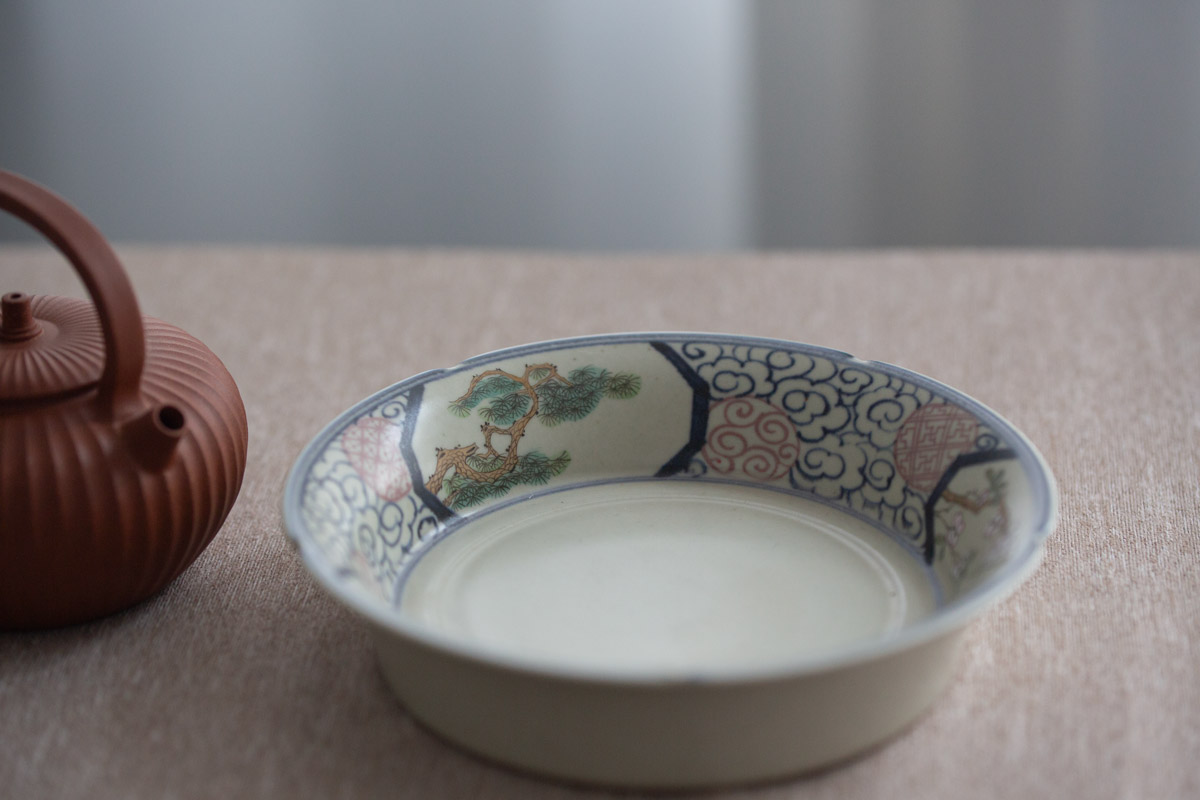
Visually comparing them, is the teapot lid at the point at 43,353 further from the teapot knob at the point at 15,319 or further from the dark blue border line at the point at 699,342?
the dark blue border line at the point at 699,342

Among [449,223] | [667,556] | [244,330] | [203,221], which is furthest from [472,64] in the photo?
[667,556]

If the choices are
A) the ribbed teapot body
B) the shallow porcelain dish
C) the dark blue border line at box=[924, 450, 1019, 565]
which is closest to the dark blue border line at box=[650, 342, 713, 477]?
the shallow porcelain dish

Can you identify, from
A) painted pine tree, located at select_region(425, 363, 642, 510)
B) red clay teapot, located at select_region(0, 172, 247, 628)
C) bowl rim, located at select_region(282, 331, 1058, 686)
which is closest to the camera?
bowl rim, located at select_region(282, 331, 1058, 686)

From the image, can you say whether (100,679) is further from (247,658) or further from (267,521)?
(267,521)

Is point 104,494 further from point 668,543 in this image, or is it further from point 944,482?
point 944,482

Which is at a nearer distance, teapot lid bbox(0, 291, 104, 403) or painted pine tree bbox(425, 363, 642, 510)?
teapot lid bbox(0, 291, 104, 403)

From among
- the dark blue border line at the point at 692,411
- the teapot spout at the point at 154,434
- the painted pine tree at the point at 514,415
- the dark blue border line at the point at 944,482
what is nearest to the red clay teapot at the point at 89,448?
the teapot spout at the point at 154,434

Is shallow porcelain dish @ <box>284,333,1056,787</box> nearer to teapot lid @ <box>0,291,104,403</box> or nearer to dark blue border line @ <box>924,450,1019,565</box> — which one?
dark blue border line @ <box>924,450,1019,565</box>

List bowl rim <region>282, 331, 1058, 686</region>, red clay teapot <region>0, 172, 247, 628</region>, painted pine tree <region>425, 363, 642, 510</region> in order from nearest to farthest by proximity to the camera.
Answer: bowl rim <region>282, 331, 1058, 686</region>
red clay teapot <region>0, 172, 247, 628</region>
painted pine tree <region>425, 363, 642, 510</region>
